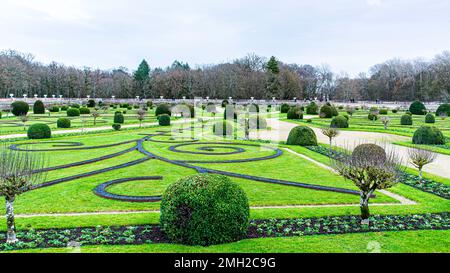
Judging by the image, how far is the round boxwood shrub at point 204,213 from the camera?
714 cm

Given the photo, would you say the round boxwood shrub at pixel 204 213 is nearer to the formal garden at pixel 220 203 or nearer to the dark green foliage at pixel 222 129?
the formal garden at pixel 220 203

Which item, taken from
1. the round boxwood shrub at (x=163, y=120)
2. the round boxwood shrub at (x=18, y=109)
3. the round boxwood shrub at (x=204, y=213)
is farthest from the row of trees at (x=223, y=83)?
the round boxwood shrub at (x=204, y=213)

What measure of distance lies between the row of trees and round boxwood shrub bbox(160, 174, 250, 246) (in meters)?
74.0

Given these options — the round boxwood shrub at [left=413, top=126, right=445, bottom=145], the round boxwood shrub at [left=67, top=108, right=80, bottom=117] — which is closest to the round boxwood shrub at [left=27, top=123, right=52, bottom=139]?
the round boxwood shrub at [left=67, top=108, right=80, bottom=117]

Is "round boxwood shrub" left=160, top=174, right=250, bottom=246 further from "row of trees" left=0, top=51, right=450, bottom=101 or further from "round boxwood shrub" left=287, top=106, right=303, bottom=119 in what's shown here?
"row of trees" left=0, top=51, right=450, bottom=101

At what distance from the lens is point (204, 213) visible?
280 inches

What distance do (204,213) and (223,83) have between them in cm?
7853

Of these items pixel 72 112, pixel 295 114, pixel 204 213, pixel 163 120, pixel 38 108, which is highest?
pixel 38 108

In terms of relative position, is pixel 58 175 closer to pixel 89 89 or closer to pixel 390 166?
pixel 390 166

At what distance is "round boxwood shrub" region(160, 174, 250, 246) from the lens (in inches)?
281

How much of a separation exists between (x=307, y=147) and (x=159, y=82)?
7097 centimetres

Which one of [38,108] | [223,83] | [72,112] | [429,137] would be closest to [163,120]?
[72,112]

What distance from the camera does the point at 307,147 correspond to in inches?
842

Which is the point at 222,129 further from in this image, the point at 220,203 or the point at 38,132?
the point at 220,203
